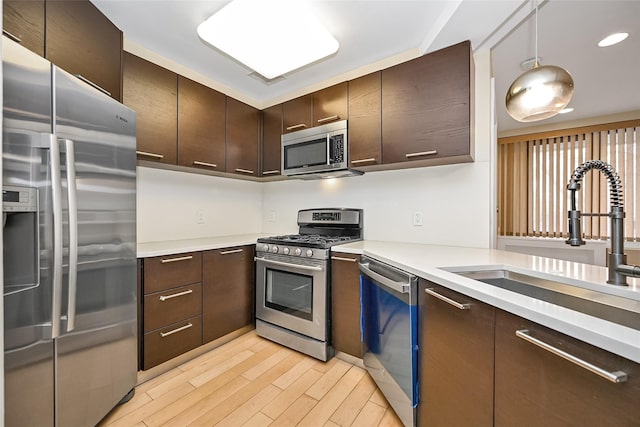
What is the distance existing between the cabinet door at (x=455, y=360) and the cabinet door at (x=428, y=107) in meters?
1.06

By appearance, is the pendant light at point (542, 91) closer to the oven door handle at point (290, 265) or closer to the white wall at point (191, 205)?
the oven door handle at point (290, 265)

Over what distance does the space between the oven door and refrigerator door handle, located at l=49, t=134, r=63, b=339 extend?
1337 millimetres

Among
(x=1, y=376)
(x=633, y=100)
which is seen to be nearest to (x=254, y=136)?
(x=1, y=376)

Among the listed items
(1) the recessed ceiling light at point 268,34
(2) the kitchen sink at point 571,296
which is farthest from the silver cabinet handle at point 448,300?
(1) the recessed ceiling light at point 268,34

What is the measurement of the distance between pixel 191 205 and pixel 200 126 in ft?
2.52

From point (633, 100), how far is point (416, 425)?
4.62 metres

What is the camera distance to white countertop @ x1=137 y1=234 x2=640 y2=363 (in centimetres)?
58

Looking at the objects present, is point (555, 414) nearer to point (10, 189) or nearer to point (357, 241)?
point (357, 241)

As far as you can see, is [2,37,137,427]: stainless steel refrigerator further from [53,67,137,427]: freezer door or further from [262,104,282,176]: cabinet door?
[262,104,282,176]: cabinet door

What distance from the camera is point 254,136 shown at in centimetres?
278

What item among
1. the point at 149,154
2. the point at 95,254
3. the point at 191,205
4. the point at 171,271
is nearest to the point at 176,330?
the point at 171,271

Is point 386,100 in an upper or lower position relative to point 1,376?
upper

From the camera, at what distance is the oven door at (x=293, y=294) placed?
6.55ft

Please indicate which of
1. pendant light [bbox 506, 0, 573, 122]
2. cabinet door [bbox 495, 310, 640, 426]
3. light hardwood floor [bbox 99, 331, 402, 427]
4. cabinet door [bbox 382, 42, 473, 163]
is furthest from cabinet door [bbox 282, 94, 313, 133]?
cabinet door [bbox 495, 310, 640, 426]
